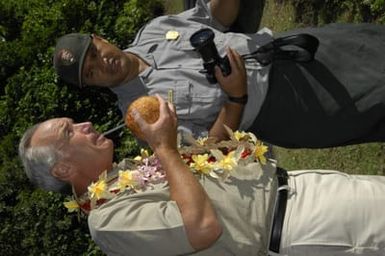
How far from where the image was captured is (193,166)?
2.76 metres

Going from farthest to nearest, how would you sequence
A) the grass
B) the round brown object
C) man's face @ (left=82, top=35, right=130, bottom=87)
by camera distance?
the grass
man's face @ (left=82, top=35, right=130, bottom=87)
the round brown object

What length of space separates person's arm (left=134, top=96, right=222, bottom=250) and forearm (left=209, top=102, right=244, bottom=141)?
1.50ft

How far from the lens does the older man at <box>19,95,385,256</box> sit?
8.19ft

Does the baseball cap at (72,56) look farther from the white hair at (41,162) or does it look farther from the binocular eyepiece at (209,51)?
the binocular eyepiece at (209,51)

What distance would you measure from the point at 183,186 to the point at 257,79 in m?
0.88

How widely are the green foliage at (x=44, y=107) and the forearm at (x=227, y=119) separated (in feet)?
8.96

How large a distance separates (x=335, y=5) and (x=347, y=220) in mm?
3420

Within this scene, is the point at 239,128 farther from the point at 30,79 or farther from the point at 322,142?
the point at 30,79

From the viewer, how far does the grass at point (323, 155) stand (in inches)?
196

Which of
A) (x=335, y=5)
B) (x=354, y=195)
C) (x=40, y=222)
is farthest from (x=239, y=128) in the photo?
(x=40, y=222)

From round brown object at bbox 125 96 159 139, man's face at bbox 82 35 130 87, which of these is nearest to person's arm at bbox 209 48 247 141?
round brown object at bbox 125 96 159 139

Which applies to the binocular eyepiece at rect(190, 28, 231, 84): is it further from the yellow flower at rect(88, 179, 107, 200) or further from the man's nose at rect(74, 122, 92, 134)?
the yellow flower at rect(88, 179, 107, 200)

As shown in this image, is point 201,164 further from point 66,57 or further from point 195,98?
point 66,57

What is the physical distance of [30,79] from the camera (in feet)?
19.9
